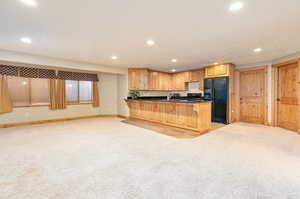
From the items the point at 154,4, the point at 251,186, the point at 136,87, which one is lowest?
the point at 251,186

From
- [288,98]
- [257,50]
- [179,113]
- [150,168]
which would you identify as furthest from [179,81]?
[150,168]

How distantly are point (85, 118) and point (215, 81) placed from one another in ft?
20.0

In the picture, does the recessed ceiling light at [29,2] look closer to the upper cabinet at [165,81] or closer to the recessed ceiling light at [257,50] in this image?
the recessed ceiling light at [257,50]

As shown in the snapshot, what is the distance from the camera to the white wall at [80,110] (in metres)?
4.96

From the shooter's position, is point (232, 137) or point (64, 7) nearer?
point (64, 7)

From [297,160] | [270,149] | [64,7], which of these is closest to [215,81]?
[270,149]

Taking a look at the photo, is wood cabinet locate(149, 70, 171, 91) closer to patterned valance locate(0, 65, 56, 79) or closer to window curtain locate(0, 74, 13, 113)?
patterned valance locate(0, 65, 56, 79)

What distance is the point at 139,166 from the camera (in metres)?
2.17

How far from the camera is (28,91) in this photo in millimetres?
5270

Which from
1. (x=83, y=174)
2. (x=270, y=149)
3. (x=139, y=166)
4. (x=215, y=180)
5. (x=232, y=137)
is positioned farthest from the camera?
(x=232, y=137)

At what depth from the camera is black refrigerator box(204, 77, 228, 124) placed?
507 centimetres

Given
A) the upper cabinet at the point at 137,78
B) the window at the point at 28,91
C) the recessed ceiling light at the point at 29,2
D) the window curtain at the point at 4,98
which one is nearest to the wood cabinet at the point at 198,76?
the upper cabinet at the point at 137,78

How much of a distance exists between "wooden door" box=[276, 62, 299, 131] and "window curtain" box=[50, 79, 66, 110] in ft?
27.4

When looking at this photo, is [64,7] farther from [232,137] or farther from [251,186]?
[232,137]
